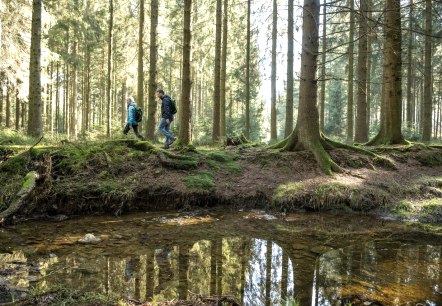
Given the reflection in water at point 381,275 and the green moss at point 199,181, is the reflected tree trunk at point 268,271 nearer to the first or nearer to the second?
the reflection in water at point 381,275

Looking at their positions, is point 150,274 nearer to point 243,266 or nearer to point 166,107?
point 243,266

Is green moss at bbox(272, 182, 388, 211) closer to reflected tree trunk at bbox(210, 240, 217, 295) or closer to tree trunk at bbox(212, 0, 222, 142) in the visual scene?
reflected tree trunk at bbox(210, 240, 217, 295)

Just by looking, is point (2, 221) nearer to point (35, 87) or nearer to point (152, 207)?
point (152, 207)

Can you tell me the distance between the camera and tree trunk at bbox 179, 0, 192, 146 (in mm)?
11383

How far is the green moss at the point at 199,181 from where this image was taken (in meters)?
8.90

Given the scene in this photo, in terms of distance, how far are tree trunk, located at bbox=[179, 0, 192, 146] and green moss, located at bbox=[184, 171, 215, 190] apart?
2.50 metres

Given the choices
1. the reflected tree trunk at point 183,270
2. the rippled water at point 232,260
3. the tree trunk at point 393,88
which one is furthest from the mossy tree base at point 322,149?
the reflected tree trunk at point 183,270

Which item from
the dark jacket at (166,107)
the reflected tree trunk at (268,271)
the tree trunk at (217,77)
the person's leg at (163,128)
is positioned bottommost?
the reflected tree trunk at (268,271)

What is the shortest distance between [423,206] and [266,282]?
5.48 m

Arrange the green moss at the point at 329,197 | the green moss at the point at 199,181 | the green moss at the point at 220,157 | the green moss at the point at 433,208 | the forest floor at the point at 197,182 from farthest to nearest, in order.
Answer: the green moss at the point at 220,157
the green moss at the point at 199,181
the green moss at the point at 329,197
the forest floor at the point at 197,182
the green moss at the point at 433,208

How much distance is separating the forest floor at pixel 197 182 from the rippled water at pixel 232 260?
2.44ft

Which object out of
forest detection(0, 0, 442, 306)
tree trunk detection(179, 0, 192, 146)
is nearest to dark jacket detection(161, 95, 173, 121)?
forest detection(0, 0, 442, 306)

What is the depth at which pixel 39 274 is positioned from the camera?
441 cm

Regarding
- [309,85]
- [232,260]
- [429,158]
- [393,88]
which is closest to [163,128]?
[309,85]
